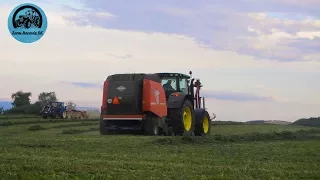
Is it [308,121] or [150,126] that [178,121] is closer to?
[150,126]

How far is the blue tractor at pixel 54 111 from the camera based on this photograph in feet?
165

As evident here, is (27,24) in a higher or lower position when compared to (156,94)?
higher

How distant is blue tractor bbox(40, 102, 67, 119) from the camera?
165 feet

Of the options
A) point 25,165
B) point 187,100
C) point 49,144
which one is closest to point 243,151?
point 49,144

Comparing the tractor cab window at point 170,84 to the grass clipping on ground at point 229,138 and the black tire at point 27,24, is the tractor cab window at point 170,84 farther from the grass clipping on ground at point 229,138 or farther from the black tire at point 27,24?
the black tire at point 27,24

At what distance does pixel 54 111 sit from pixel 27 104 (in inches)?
630

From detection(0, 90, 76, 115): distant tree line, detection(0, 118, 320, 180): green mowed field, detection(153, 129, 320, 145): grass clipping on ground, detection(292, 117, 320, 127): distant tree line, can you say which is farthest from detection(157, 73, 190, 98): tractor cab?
detection(0, 90, 76, 115): distant tree line

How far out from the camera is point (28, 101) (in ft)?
223

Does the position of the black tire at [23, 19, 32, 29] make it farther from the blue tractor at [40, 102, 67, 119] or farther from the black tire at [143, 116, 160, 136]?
the blue tractor at [40, 102, 67, 119]

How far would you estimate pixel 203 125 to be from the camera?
2489 cm

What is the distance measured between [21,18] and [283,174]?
9920 millimetres

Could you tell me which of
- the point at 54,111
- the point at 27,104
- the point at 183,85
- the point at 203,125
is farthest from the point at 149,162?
the point at 27,104

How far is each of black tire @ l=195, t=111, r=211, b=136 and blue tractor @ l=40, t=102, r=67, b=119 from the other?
91.5 feet

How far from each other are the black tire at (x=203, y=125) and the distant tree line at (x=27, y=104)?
1311 inches
